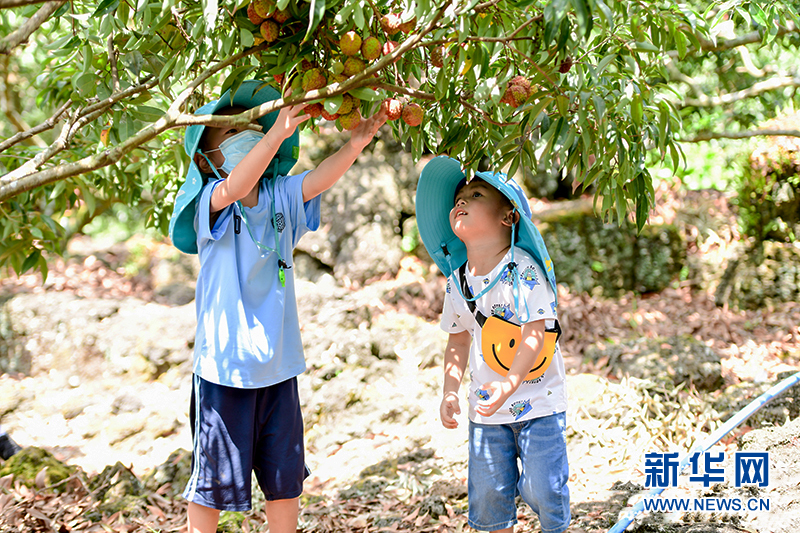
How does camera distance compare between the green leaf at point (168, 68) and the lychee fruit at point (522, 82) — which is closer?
the lychee fruit at point (522, 82)

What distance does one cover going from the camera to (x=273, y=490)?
204 centimetres

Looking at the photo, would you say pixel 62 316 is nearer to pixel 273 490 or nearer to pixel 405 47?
pixel 273 490

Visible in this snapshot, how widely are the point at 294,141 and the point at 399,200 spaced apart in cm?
399

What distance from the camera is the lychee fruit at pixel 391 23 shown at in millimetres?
1421

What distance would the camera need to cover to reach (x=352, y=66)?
4.65 ft

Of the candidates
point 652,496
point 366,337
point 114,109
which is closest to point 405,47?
point 114,109

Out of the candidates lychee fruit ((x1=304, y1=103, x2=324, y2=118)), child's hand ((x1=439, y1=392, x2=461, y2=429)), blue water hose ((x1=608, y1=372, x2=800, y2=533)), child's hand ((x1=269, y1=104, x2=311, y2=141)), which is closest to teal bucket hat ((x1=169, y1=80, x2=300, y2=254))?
child's hand ((x1=269, y1=104, x2=311, y2=141))

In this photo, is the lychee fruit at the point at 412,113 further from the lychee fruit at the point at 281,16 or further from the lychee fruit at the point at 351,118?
the lychee fruit at the point at 281,16

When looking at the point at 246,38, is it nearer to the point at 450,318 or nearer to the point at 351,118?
the point at 351,118

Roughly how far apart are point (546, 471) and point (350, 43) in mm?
1327

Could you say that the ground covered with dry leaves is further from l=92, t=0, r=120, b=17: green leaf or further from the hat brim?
l=92, t=0, r=120, b=17: green leaf

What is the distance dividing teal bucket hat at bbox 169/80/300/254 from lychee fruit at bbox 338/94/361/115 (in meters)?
0.48

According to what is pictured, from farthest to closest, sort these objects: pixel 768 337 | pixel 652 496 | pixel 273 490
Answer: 1. pixel 768 337
2. pixel 652 496
3. pixel 273 490

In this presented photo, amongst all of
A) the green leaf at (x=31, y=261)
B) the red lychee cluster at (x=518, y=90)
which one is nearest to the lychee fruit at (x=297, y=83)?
the red lychee cluster at (x=518, y=90)
